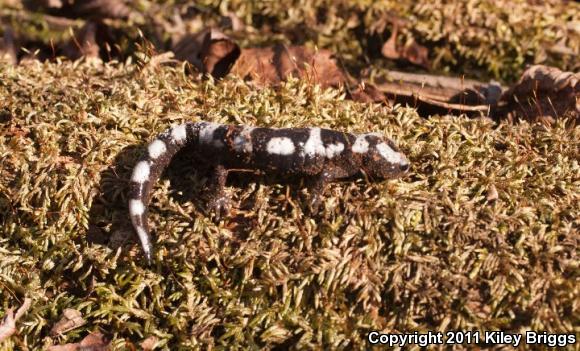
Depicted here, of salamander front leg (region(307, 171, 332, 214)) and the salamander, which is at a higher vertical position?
the salamander

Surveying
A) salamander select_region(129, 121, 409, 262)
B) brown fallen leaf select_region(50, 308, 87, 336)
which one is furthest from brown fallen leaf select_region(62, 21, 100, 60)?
brown fallen leaf select_region(50, 308, 87, 336)

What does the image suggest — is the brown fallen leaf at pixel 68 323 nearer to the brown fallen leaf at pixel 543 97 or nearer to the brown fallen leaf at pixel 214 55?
the brown fallen leaf at pixel 214 55

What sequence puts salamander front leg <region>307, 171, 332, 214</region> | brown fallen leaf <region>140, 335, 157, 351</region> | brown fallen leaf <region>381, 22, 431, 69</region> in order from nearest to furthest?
brown fallen leaf <region>140, 335, 157, 351</region>
salamander front leg <region>307, 171, 332, 214</region>
brown fallen leaf <region>381, 22, 431, 69</region>

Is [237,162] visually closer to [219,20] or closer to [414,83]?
[414,83]

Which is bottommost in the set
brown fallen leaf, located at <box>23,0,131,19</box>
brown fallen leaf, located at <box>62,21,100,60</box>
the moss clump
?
the moss clump

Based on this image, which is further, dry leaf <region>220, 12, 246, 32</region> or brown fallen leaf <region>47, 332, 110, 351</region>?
dry leaf <region>220, 12, 246, 32</region>

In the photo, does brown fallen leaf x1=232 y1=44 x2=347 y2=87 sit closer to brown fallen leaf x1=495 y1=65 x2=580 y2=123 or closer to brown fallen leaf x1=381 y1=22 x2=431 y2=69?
brown fallen leaf x1=381 y1=22 x2=431 y2=69

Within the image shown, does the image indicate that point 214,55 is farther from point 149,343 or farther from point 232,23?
point 149,343
